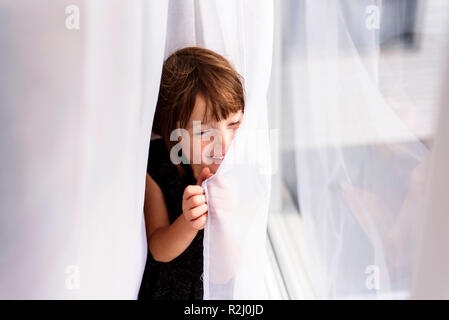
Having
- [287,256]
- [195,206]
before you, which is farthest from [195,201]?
[287,256]

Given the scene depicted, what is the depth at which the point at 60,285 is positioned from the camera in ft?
2.19

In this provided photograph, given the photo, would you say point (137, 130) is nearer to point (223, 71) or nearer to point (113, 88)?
point (113, 88)

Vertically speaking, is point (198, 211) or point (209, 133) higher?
point (209, 133)

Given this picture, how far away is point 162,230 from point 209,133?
212 mm

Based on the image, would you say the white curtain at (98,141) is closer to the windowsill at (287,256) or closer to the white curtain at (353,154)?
the white curtain at (353,154)

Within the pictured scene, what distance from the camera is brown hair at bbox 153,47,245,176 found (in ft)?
2.47

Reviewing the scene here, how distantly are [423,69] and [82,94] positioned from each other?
46 centimetres

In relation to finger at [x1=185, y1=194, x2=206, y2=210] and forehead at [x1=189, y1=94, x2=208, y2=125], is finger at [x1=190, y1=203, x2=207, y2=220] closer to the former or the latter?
finger at [x1=185, y1=194, x2=206, y2=210]

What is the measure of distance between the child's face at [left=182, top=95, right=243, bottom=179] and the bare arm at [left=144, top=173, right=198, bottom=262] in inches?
4.8

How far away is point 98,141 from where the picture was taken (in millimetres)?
608

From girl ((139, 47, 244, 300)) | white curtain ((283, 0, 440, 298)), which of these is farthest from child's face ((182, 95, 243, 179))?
white curtain ((283, 0, 440, 298))

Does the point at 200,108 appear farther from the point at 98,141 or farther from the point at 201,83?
the point at 98,141

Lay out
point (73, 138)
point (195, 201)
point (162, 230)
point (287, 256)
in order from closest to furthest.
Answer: point (73, 138) → point (195, 201) → point (162, 230) → point (287, 256)

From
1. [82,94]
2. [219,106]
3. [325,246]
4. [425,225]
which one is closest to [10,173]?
[82,94]
